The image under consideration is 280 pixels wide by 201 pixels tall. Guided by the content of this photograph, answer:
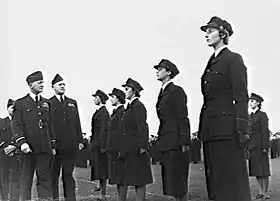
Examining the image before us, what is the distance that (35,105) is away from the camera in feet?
18.2

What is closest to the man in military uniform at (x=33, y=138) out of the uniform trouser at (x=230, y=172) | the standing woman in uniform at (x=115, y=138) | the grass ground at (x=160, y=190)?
the standing woman in uniform at (x=115, y=138)

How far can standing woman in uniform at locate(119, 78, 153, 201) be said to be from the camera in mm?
5539

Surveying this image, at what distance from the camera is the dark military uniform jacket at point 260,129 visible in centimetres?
698

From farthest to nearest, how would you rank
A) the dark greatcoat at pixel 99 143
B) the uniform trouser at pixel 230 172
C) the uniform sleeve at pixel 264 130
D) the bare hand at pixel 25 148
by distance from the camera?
the dark greatcoat at pixel 99 143
the uniform sleeve at pixel 264 130
the bare hand at pixel 25 148
the uniform trouser at pixel 230 172

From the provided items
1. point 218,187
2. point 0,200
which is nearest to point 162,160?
point 218,187

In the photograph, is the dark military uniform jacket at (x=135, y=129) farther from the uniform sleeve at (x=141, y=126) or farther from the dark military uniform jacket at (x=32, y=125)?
the dark military uniform jacket at (x=32, y=125)

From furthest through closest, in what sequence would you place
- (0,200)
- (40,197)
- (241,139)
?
1. (0,200)
2. (40,197)
3. (241,139)

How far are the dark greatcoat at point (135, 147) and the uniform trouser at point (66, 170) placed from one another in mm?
733

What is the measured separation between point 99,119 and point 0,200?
193 cm

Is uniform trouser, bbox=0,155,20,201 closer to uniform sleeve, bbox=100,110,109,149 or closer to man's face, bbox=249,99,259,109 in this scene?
uniform sleeve, bbox=100,110,109,149

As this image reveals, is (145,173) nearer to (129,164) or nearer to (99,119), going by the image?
(129,164)

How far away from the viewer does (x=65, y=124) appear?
20.0ft

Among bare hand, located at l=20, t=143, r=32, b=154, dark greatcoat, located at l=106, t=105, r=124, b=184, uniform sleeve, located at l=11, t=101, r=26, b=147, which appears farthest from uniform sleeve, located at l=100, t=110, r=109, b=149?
bare hand, located at l=20, t=143, r=32, b=154

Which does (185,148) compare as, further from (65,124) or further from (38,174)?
(65,124)
